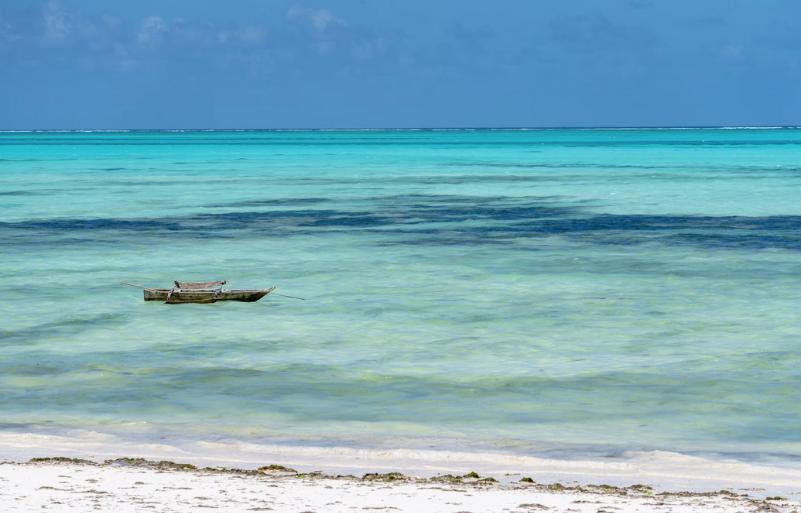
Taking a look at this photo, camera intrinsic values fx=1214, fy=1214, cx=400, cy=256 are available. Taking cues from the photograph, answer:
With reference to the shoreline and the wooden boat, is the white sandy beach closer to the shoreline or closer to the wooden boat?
the shoreline

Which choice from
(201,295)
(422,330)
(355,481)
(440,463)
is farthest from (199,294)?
(355,481)

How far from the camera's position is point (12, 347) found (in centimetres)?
1788

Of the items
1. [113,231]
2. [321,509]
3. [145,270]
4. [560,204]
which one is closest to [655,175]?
[560,204]

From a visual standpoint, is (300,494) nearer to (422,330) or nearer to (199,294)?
(422,330)

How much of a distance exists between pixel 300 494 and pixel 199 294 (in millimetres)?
12009

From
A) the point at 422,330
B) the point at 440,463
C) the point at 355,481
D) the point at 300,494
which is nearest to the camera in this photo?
the point at 300,494

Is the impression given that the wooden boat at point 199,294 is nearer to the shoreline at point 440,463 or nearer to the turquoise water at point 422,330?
the turquoise water at point 422,330

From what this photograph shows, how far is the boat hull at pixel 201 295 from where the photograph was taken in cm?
2145

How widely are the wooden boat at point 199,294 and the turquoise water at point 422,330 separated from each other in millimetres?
370

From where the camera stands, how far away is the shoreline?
1095 centimetres

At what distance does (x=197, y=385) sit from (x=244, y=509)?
6.23 metres

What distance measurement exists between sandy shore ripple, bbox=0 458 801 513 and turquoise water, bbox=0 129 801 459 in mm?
2067

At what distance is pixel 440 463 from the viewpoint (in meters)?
11.7

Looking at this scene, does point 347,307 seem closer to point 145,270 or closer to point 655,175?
point 145,270
